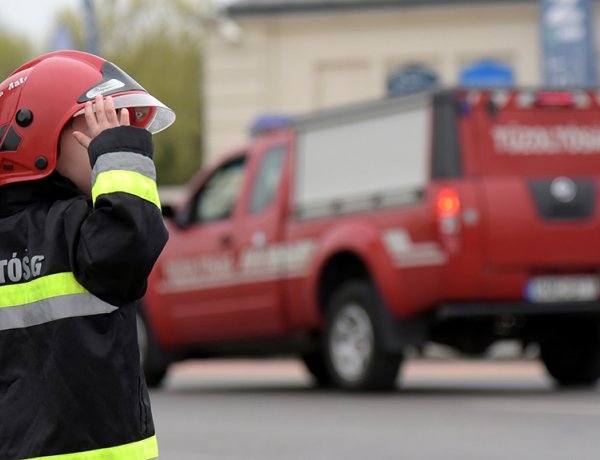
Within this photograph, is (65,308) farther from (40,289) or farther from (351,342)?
(351,342)

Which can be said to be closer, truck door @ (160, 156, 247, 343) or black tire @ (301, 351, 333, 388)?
truck door @ (160, 156, 247, 343)

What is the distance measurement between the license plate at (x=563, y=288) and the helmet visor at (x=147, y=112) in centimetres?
779

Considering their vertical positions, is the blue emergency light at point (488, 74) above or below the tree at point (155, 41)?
below

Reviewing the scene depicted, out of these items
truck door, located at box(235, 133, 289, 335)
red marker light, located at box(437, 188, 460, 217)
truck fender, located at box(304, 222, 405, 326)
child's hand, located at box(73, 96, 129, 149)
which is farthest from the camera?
truck door, located at box(235, 133, 289, 335)

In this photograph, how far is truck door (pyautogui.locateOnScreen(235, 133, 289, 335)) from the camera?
12133 millimetres

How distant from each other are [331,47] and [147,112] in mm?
24838

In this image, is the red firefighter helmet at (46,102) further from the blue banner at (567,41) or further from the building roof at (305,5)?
the building roof at (305,5)

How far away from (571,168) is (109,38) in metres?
32.9

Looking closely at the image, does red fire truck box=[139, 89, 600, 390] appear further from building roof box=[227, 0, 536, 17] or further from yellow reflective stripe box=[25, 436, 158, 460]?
building roof box=[227, 0, 536, 17]

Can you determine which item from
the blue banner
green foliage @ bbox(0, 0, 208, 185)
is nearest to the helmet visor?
the blue banner

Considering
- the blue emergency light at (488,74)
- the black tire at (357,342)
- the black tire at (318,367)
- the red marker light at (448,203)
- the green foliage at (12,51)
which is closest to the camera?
the red marker light at (448,203)

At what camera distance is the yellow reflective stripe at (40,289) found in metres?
2.98

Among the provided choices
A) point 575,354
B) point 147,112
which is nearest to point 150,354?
point 575,354

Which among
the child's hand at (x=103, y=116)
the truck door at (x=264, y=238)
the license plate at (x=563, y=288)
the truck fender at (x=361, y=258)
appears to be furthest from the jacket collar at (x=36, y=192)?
the truck door at (x=264, y=238)
